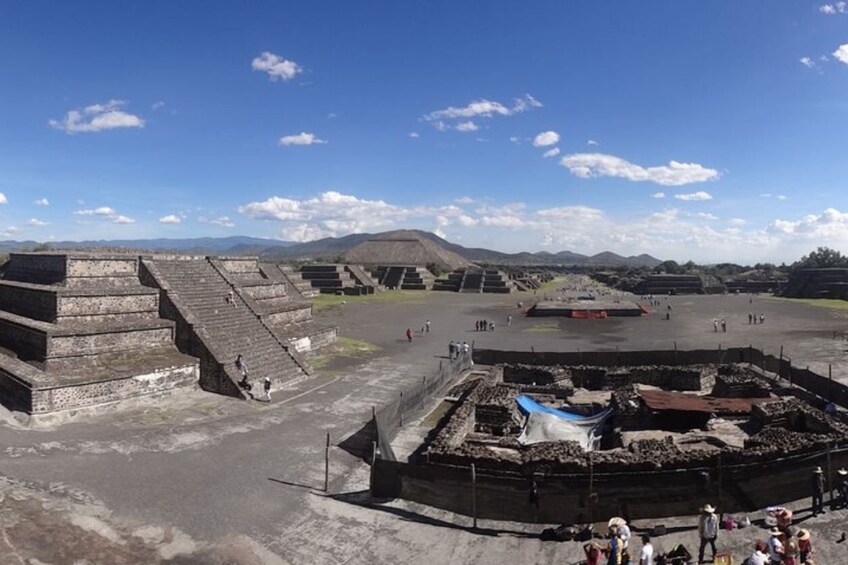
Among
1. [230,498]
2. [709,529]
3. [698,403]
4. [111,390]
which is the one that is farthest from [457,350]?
[709,529]

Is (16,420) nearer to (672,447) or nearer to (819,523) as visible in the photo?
(672,447)

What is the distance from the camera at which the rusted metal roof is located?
1802 cm

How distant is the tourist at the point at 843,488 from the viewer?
11.4m

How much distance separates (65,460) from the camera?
13469 millimetres

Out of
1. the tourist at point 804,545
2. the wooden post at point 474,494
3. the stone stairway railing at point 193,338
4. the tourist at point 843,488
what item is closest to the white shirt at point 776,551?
the tourist at point 804,545

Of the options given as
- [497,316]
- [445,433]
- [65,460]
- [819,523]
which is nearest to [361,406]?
[445,433]

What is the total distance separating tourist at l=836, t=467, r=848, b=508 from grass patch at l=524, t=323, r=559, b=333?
29550 mm

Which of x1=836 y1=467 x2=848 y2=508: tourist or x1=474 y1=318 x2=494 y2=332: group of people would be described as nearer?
x1=836 y1=467 x2=848 y2=508: tourist

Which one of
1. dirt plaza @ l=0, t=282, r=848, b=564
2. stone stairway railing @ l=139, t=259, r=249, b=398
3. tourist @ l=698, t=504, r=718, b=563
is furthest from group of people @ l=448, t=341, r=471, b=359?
tourist @ l=698, t=504, r=718, b=563

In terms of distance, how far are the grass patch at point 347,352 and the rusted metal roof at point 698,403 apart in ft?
45.5

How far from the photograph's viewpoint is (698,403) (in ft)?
60.9

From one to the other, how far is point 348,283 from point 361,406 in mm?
53689

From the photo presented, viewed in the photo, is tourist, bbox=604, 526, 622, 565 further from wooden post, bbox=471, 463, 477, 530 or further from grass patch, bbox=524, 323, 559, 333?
grass patch, bbox=524, 323, 559, 333

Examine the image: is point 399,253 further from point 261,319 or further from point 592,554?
point 592,554
